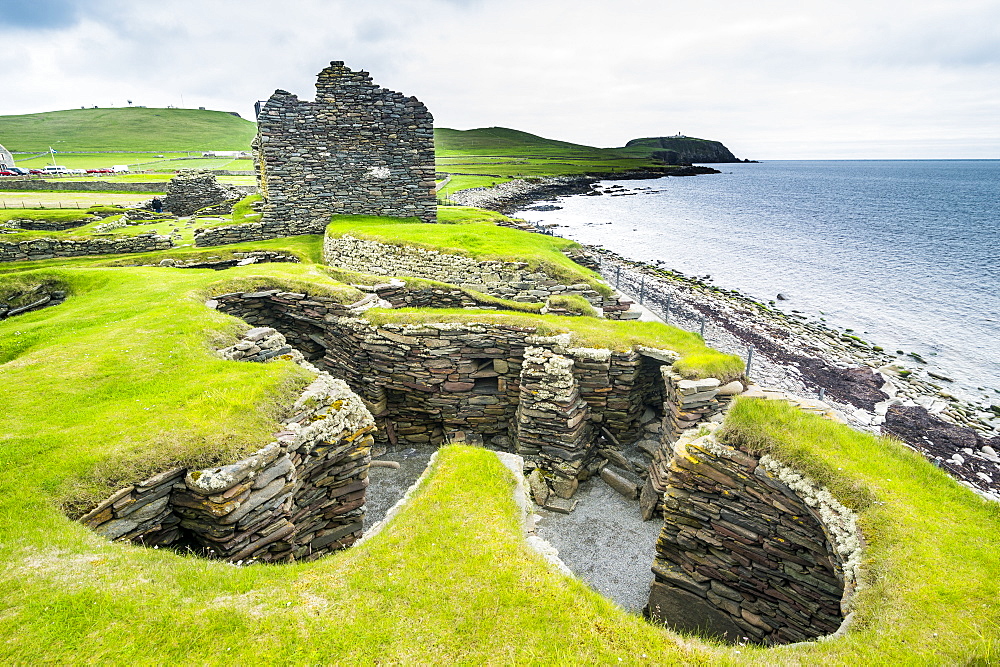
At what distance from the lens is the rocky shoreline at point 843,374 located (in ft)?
63.2

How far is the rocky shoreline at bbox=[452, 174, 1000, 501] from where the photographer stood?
19.3 metres

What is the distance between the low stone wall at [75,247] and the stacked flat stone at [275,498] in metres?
18.4

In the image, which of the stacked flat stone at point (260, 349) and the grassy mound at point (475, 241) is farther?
the grassy mound at point (475, 241)

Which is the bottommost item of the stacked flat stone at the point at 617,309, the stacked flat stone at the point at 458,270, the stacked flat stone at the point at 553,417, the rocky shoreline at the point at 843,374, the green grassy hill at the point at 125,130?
the rocky shoreline at the point at 843,374

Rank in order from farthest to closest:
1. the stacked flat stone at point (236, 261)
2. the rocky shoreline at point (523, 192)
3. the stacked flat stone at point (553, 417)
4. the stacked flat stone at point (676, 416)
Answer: the rocky shoreline at point (523, 192) → the stacked flat stone at point (236, 261) → the stacked flat stone at point (553, 417) → the stacked flat stone at point (676, 416)

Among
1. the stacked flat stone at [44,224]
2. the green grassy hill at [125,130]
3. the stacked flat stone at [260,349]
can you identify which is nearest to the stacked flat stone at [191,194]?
the stacked flat stone at [44,224]

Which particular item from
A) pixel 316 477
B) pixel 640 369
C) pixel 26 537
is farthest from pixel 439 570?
pixel 640 369

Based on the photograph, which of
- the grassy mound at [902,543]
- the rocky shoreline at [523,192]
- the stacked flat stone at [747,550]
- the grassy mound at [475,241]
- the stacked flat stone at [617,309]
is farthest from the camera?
the rocky shoreline at [523,192]

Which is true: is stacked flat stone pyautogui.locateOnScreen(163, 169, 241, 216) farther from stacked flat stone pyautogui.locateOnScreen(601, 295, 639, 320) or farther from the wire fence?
the wire fence

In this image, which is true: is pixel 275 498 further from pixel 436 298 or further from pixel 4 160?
pixel 4 160

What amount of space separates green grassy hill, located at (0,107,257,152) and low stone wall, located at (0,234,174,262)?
125 m

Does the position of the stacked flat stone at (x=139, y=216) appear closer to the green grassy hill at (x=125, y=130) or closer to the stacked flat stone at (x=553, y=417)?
the stacked flat stone at (x=553, y=417)

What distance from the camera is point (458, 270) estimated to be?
20797 millimetres

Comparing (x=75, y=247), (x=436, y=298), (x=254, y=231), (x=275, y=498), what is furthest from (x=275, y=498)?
(x=75, y=247)
